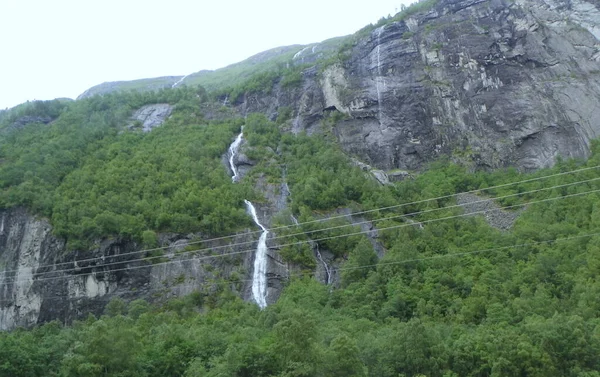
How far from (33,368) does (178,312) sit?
62.1 ft

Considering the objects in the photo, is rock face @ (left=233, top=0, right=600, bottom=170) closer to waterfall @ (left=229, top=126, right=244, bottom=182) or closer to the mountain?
the mountain

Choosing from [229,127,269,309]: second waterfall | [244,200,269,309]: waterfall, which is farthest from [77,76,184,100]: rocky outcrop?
[244,200,269,309]: waterfall

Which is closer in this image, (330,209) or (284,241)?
(284,241)

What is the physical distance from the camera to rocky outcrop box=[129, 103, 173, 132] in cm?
9281

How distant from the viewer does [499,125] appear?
80.6 m

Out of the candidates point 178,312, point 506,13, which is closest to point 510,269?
point 178,312

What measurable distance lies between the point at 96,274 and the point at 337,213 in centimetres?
2299

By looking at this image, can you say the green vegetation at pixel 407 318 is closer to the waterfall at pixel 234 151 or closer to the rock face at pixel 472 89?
the rock face at pixel 472 89

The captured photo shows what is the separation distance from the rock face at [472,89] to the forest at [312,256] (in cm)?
376

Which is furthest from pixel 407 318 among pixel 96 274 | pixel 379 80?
pixel 379 80

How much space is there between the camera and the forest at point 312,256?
3766cm

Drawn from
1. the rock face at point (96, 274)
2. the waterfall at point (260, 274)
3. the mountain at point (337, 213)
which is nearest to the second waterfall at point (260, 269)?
the waterfall at point (260, 274)

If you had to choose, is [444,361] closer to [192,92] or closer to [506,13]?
[506,13]

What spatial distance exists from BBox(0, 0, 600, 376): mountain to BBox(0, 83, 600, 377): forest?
19 centimetres
